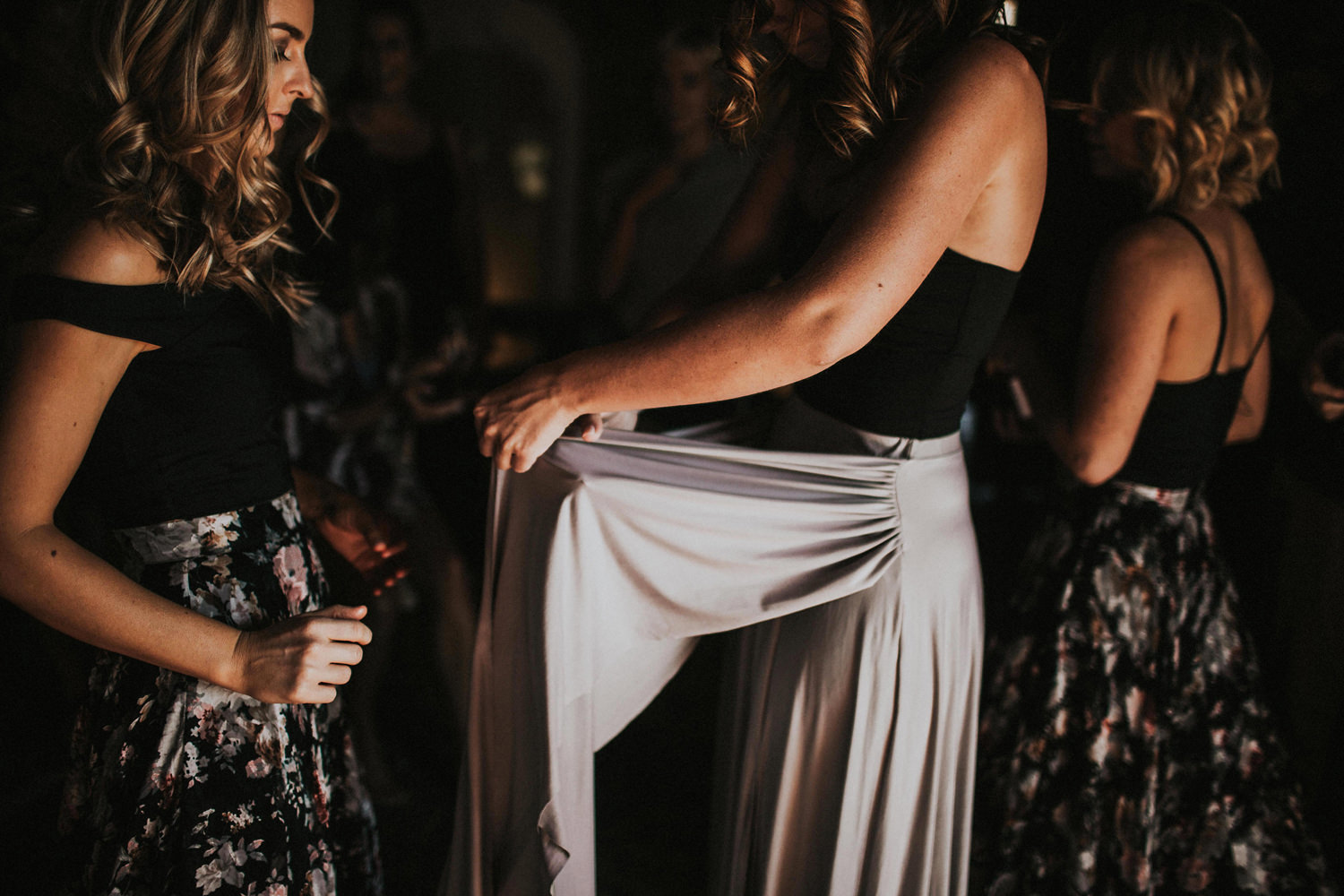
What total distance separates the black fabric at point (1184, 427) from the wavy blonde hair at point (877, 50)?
67 cm

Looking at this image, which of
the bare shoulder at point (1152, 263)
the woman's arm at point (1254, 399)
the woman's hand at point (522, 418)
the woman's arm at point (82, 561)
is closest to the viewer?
the woman's arm at point (82, 561)

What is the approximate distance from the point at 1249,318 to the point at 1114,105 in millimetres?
479

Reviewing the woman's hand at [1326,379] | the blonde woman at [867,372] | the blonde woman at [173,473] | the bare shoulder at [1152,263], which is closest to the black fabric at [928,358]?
the blonde woman at [867,372]

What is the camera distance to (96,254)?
0.95 metres

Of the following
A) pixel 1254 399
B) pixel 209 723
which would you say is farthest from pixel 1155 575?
pixel 209 723

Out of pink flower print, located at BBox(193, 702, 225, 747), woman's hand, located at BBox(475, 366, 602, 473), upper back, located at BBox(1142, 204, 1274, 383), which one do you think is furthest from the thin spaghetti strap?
pink flower print, located at BBox(193, 702, 225, 747)

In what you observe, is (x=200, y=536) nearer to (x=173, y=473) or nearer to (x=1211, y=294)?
(x=173, y=473)

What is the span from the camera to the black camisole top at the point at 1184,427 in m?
1.49

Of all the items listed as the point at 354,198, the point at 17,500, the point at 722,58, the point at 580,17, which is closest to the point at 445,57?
the point at 580,17

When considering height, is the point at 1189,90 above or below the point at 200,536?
above

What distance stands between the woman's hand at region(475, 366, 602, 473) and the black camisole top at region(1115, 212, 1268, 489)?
1128 mm

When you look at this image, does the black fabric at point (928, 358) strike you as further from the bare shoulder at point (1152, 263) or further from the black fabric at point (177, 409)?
the black fabric at point (177, 409)

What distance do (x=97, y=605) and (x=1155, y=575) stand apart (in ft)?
5.51

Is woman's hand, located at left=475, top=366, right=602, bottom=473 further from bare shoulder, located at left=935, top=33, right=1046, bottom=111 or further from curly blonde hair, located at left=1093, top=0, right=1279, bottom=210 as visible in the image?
curly blonde hair, located at left=1093, top=0, right=1279, bottom=210
